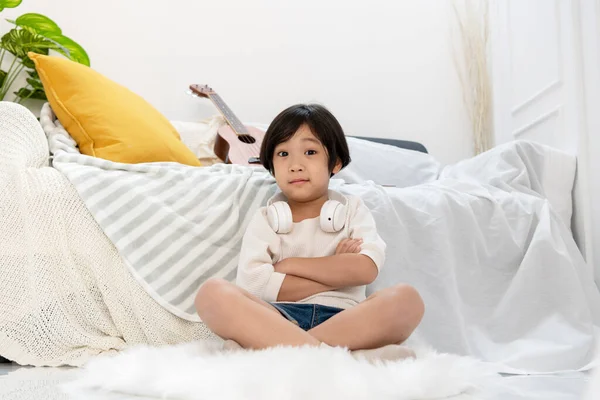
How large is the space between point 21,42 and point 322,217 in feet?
5.52

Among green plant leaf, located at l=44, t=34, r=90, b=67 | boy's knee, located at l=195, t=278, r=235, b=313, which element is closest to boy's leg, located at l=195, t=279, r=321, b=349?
boy's knee, located at l=195, t=278, r=235, b=313

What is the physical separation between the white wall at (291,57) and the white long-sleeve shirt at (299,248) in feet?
4.84

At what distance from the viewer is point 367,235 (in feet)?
4.53

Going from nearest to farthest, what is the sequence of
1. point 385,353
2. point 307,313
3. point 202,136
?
point 385,353 < point 307,313 < point 202,136

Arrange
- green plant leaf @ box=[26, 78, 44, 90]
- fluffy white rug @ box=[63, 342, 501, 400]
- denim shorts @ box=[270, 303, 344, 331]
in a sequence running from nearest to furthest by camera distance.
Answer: fluffy white rug @ box=[63, 342, 501, 400] < denim shorts @ box=[270, 303, 344, 331] < green plant leaf @ box=[26, 78, 44, 90]

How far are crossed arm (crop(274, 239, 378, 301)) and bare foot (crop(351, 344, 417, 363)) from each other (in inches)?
7.2

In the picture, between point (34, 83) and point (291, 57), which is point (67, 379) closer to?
point (34, 83)

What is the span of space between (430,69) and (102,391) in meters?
2.29

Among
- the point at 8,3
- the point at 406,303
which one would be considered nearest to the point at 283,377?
the point at 406,303

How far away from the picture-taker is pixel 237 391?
88cm

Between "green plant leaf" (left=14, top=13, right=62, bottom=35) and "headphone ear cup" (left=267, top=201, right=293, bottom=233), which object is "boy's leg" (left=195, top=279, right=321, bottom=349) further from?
"green plant leaf" (left=14, top=13, right=62, bottom=35)

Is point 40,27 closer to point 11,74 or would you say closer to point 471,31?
point 11,74

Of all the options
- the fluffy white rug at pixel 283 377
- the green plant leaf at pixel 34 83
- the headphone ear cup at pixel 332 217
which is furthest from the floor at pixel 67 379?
the green plant leaf at pixel 34 83

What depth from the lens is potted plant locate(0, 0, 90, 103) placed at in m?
2.46
